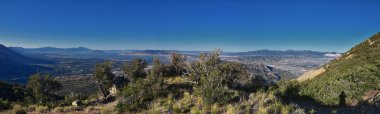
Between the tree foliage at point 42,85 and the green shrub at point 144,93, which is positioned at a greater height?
the green shrub at point 144,93

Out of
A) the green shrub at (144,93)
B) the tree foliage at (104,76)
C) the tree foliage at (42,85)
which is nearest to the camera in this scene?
the green shrub at (144,93)

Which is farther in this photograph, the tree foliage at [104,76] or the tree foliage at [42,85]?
the tree foliage at [42,85]

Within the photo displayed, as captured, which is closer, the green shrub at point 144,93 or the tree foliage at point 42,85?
the green shrub at point 144,93

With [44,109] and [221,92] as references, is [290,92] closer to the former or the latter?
[221,92]

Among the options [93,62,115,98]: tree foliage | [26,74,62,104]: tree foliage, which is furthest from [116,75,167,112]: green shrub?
[26,74,62,104]: tree foliage

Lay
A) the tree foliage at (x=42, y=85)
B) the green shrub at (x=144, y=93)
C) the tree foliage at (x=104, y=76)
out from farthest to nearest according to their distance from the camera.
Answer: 1. the tree foliage at (x=42, y=85)
2. the tree foliage at (x=104, y=76)
3. the green shrub at (x=144, y=93)

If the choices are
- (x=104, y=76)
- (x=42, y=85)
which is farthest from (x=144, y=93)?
(x=42, y=85)

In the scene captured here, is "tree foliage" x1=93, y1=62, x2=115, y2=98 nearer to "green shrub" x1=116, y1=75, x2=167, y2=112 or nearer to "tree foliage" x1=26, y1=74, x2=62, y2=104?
"green shrub" x1=116, y1=75, x2=167, y2=112

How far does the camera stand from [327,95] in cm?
2217

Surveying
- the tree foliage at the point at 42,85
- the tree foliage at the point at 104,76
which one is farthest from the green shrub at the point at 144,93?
the tree foliage at the point at 42,85

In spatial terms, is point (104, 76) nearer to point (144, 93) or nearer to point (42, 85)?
point (144, 93)

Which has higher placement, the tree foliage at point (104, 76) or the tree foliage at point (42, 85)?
the tree foliage at point (104, 76)

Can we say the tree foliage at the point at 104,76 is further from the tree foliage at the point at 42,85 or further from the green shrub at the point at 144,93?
the tree foliage at the point at 42,85

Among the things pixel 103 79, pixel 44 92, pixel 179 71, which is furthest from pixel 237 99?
pixel 44 92
